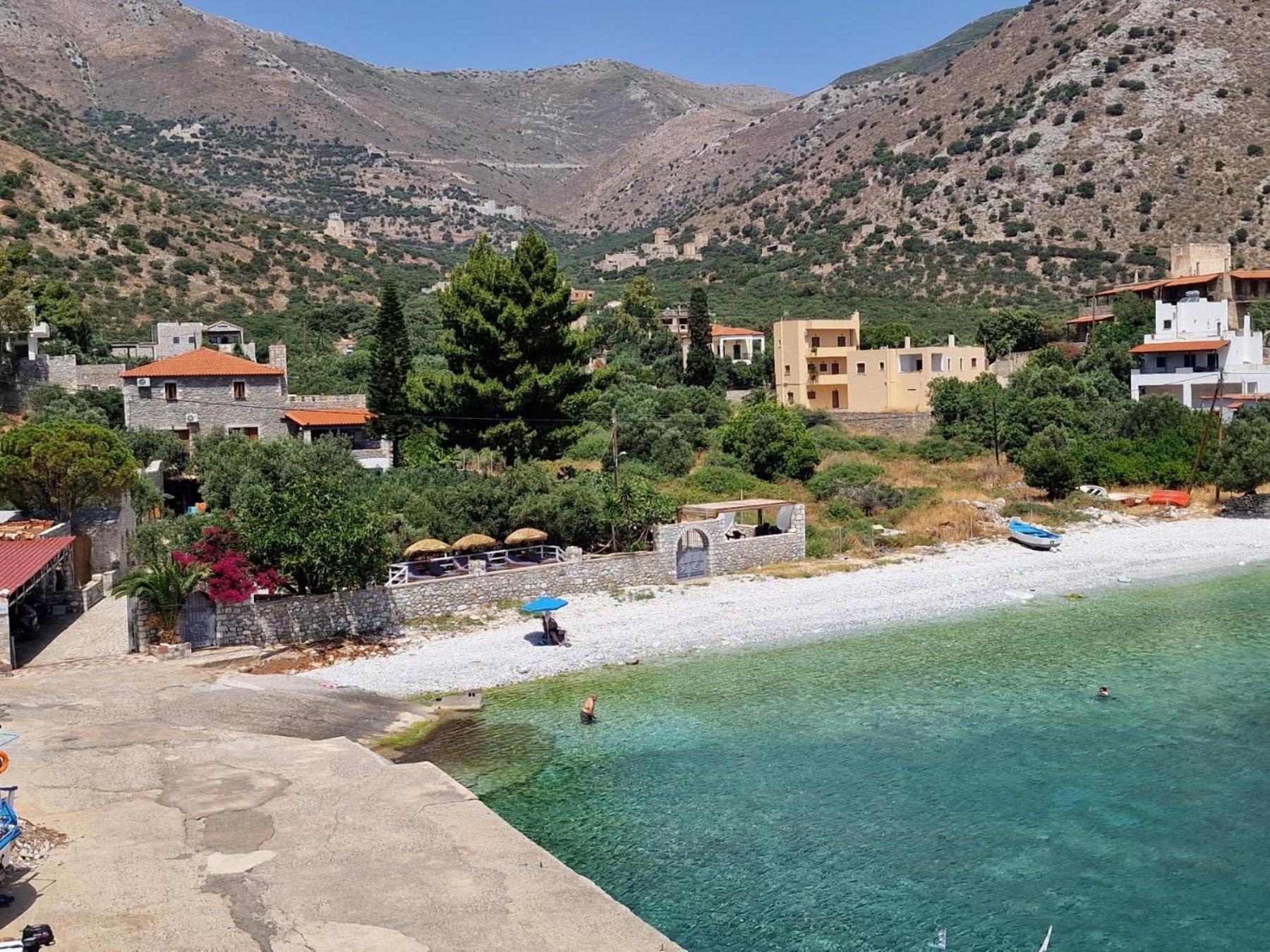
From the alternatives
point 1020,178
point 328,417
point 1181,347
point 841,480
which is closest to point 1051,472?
point 841,480

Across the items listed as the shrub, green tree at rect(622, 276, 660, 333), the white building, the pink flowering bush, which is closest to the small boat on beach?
the shrub

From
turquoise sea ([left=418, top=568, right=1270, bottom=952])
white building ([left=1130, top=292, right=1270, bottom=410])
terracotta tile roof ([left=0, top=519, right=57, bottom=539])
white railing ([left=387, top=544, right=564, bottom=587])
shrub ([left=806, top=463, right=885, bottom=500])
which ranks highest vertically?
white building ([left=1130, top=292, right=1270, bottom=410])

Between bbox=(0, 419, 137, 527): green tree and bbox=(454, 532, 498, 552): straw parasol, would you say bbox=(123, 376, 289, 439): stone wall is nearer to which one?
bbox=(0, 419, 137, 527): green tree

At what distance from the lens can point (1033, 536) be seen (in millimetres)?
40438

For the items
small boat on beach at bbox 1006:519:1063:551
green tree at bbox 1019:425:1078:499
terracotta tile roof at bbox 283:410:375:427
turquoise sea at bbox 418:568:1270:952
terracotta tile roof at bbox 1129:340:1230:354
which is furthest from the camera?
terracotta tile roof at bbox 1129:340:1230:354

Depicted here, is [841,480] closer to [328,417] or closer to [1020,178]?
[328,417]

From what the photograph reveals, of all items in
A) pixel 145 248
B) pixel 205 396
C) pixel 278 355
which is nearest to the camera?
pixel 205 396

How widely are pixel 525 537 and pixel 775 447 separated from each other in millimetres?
18004

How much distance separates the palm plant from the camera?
26312mm

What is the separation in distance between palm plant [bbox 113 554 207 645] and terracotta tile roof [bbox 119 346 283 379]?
2143 cm

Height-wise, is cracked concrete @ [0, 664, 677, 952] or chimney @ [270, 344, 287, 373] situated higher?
chimney @ [270, 344, 287, 373]

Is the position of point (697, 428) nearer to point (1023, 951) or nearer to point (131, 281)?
point (1023, 951)

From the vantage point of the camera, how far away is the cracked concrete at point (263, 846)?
1329 cm

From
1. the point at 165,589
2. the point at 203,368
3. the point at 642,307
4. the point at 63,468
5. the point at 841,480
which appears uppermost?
the point at 642,307
